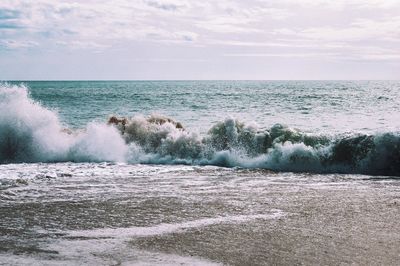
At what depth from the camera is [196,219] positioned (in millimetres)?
7973

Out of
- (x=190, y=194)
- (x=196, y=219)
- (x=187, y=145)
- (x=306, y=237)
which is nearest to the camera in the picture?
(x=306, y=237)

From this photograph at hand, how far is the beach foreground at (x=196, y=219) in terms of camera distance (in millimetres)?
6234

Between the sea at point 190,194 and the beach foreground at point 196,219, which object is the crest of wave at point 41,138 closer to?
the sea at point 190,194

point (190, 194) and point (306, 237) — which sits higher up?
point (306, 237)

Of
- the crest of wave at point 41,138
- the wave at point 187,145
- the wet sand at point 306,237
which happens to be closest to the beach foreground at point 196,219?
the wet sand at point 306,237

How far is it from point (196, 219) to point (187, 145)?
8.59m

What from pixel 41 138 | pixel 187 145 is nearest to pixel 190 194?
pixel 187 145

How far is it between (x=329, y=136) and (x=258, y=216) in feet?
29.4

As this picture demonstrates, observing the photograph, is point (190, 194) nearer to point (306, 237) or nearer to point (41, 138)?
point (306, 237)

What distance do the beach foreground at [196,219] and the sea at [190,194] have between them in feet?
0.07

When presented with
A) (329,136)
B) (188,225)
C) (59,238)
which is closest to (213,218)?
(188,225)

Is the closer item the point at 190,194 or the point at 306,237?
the point at 306,237

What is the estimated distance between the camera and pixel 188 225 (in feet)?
25.0

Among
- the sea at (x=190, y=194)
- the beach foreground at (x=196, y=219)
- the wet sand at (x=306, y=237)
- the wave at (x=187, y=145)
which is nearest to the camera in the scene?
the wet sand at (x=306, y=237)
